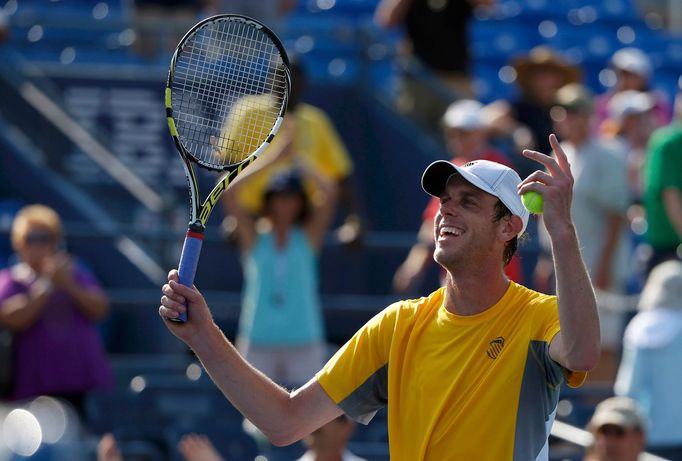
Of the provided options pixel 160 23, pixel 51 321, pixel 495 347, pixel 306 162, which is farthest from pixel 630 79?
pixel 495 347

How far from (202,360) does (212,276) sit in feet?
19.6

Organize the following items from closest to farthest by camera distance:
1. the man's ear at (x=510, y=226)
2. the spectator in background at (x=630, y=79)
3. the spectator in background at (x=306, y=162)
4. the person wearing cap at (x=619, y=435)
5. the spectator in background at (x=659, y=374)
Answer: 1. the man's ear at (x=510, y=226)
2. the person wearing cap at (x=619, y=435)
3. the spectator in background at (x=659, y=374)
4. the spectator in background at (x=306, y=162)
5. the spectator in background at (x=630, y=79)

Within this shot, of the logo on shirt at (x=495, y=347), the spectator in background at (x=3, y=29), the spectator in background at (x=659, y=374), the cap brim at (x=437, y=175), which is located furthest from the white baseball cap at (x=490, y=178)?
the spectator in background at (x=3, y=29)

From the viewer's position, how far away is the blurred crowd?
7652mm

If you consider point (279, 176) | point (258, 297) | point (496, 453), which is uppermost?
point (496, 453)

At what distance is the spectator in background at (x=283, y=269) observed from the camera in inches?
321

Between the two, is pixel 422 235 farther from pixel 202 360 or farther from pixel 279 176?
pixel 202 360

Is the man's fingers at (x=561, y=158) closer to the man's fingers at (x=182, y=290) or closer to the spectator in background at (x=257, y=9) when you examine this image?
the man's fingers at (x=182, y=290)

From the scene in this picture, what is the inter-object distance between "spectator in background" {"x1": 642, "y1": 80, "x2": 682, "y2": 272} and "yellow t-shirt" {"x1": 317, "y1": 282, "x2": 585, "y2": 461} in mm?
4613

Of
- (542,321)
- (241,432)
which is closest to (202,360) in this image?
(542,321)

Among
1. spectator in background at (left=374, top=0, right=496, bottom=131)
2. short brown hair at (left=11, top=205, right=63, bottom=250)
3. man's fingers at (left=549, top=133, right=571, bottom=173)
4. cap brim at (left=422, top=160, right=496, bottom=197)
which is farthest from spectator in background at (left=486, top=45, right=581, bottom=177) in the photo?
man's fingers at (left=549, top=133, right=571, bottom=173)

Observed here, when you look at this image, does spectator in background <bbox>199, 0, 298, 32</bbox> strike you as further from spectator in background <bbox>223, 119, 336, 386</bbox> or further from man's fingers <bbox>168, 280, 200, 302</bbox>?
man's fingers <bbox>168, 280, 200, 302</bbox>

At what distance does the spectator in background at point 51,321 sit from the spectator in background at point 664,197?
3.11m

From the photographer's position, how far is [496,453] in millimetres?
3971
